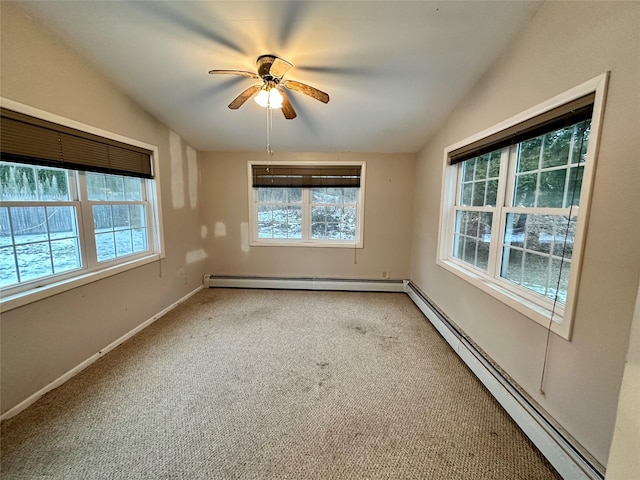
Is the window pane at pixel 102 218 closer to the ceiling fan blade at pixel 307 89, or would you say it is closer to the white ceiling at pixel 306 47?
the white ceiling at pixel 306 47

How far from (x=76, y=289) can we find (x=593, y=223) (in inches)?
136

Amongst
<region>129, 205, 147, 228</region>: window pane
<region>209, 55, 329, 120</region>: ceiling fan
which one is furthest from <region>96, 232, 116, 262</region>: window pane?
<region>209, 55, 329, 120</region>: ceiling fan

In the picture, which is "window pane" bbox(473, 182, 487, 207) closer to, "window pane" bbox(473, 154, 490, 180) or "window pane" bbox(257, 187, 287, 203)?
"window pane" bbox(473, 154, 490, 180)

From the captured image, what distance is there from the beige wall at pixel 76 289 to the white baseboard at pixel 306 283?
2.91 feet

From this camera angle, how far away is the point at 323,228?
Result: 4047 millimetres

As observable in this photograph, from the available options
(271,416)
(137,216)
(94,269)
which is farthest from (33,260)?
(271,416)

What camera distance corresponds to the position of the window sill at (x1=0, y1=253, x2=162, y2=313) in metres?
1.64

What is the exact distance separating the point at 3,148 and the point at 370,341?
311cm

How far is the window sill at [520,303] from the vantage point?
4.59 feet

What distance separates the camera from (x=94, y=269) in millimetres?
2273

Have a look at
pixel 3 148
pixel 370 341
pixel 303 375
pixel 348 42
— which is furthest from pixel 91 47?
pixel 370 341

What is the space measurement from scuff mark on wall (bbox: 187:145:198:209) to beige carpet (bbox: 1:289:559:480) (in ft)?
6.16

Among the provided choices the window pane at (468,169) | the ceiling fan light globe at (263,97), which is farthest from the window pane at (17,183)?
the window pane at (468,169)

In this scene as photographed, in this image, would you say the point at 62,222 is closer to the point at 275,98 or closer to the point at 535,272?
the point at 275,98
